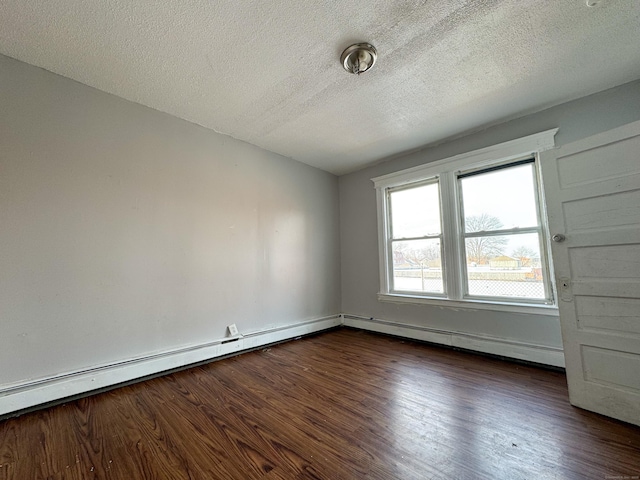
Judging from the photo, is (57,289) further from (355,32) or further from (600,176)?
(600,176)

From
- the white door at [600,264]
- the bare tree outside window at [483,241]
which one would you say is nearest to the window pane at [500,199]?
the bare tree outside window at [483,241]

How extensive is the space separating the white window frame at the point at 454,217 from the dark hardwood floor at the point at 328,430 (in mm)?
740

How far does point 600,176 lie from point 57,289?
4135 millimetres

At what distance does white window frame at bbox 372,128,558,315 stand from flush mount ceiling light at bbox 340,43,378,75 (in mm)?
1837

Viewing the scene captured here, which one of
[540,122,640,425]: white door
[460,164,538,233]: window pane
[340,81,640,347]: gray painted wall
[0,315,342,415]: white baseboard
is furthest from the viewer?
[460,164,538,233]: window pane

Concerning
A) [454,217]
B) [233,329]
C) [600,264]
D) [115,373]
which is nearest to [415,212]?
[454,217]

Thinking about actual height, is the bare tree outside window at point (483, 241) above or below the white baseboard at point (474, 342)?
above

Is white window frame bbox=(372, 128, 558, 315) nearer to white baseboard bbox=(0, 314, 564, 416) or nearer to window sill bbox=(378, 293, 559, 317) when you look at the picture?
window sill bbox=(378, 293, 559, 317)

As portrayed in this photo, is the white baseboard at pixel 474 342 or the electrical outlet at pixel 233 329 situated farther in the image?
the electrical outlet at pixel 233 329

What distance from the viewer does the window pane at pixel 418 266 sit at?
345 cm

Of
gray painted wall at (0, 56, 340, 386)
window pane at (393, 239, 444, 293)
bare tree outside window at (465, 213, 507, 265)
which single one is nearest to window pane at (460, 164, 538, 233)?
bare tree outside window at (465, 213, 507, 265)

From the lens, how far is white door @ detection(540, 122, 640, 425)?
1.70m

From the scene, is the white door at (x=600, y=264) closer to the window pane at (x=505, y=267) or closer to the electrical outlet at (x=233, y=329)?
the window pane at (x=505, y=267)

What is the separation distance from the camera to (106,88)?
7.50 feet
